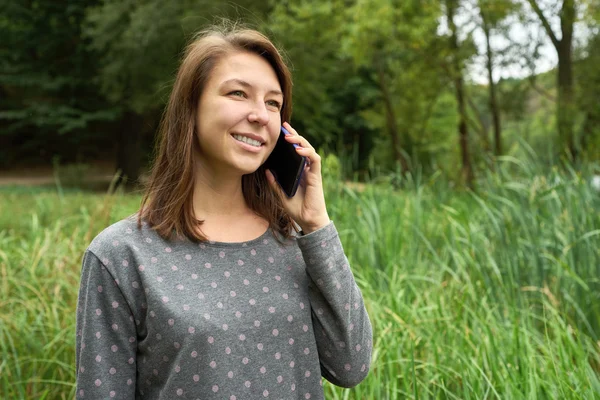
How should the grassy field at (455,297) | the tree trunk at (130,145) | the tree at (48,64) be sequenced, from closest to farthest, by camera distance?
the grassy field at (455,297) → the tree at (48,64) → the tree trunk at (130,145)

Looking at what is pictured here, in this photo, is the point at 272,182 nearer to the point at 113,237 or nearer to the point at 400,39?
the point at 113,237

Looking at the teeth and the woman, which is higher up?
the teeth

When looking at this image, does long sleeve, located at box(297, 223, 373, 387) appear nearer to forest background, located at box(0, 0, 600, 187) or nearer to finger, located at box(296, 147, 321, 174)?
finger, located at box(296, 147, 321, 174)

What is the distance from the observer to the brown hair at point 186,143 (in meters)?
1.43

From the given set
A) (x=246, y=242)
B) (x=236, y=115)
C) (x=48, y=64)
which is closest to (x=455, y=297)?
(x=246, y=242)

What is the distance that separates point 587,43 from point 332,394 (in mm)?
16272

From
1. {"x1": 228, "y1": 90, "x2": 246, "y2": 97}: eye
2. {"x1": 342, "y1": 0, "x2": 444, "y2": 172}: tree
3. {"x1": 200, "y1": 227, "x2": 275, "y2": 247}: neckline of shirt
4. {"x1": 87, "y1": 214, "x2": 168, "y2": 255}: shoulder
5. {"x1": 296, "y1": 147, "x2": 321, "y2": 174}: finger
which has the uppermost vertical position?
{"x1": 342, "y1": 0, "x2": 444, "y2": 172}: tree

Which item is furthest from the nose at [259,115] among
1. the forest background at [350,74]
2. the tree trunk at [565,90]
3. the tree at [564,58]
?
the tree at [564,58]

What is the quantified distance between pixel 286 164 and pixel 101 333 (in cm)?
54

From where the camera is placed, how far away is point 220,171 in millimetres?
1503

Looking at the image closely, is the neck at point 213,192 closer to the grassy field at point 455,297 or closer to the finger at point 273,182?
the finger at point 273,182

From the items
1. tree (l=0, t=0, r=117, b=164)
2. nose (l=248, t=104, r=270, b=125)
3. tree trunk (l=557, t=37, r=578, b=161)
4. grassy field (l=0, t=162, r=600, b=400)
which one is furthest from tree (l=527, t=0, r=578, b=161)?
tree (l=0, t=0, r=117, b=164)

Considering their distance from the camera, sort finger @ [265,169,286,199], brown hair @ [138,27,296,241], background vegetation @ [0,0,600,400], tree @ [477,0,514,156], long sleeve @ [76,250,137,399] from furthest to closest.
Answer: tree @ [477,0,514,156], background vegetation @ [0,0,600,400], finger @ [265,169,286,199], brown hair @ [138,27,296,241], long sleeve @ [76,250,137,399]

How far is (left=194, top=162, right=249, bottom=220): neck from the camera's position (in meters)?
1.51
